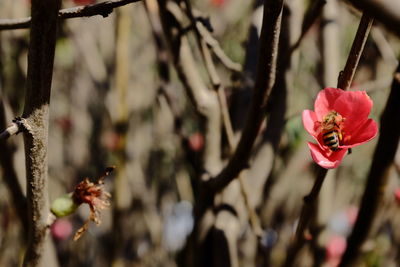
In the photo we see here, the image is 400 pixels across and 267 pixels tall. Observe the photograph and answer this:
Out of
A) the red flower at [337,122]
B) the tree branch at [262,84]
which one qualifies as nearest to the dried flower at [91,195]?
the tree branch at [262,84]

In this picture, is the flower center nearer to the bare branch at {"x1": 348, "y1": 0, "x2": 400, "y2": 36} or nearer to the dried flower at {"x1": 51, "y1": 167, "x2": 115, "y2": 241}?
the dried flower at {"x1": 51, "y1": 167, "x2": 115, "y2": 241}

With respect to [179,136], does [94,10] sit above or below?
above

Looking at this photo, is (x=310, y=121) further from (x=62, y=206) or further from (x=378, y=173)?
(x=62, y=206)

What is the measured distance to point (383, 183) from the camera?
2.54 feet

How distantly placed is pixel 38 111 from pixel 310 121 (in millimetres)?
386

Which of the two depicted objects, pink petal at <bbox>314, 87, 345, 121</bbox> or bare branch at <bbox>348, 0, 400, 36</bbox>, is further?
pink petal at <bbox>314, 87, 345, 121</bbox>

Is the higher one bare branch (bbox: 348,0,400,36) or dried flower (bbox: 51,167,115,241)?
bare branch (bbox: 348,0,400,36)

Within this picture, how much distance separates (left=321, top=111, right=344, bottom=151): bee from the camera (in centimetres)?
69

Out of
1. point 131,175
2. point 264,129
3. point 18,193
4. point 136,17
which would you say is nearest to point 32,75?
point 18,193

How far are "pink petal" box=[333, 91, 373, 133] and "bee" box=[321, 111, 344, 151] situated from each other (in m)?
0.01

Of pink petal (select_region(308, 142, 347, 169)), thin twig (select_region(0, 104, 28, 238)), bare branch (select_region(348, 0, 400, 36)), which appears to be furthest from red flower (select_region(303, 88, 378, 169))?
thin twig (select_region(0, 104, 28, 238))

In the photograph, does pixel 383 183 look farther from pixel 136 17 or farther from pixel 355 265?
pixel 136 17

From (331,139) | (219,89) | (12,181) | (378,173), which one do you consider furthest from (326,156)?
(12,181)

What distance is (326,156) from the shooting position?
25.6 inches
